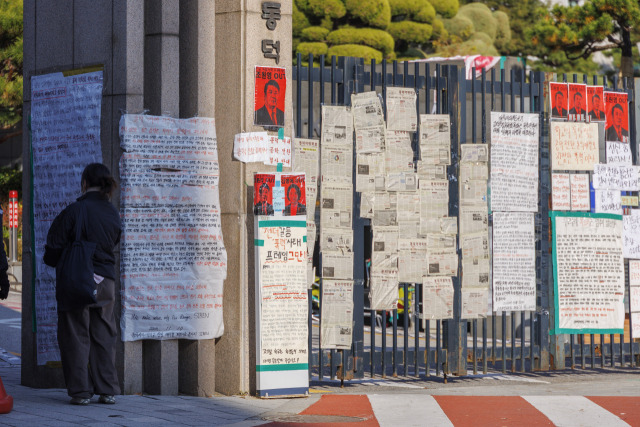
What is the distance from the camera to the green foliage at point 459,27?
62.8 m

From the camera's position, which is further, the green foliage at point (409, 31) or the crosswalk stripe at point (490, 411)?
the green foliage at point (409, 31)

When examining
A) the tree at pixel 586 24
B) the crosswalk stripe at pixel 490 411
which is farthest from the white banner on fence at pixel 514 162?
the tree at pixel 586 24

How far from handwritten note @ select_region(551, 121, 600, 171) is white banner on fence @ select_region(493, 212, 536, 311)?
0.73 m

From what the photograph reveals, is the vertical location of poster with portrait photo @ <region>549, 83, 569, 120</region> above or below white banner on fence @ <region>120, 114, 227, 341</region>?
above

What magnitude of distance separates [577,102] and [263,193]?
4261mm

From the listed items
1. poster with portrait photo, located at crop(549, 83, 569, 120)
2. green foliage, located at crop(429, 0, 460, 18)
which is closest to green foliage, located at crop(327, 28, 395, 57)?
green foliage, located at crop(429, 0, 460, 18)

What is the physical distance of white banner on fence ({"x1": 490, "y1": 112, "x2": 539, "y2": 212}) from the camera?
10516 millimetres

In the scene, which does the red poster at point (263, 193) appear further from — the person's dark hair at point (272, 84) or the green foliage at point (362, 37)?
the green foliage at point (362, 37)

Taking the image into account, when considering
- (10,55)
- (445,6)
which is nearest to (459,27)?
(445,6)

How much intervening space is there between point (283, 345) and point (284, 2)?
3.04 m

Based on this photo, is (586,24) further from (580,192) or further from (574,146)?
(580,192)

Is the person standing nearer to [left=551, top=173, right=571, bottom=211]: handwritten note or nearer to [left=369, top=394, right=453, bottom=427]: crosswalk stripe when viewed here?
[left=369, top=394, right=453, bottom=427]: crosswalk stripe

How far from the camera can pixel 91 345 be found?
25.6 feet

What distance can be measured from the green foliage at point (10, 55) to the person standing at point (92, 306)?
2271 centimetres
